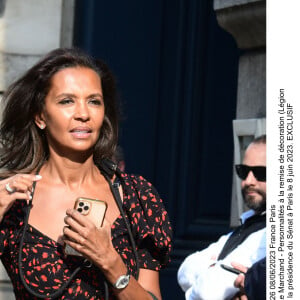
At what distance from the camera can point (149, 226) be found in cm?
358

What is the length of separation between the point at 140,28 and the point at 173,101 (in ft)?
1.67

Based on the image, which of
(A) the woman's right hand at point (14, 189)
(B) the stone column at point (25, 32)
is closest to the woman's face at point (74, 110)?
(A) the woman's right hand at point (14, 189)

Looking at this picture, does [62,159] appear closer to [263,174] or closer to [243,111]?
[263,174]

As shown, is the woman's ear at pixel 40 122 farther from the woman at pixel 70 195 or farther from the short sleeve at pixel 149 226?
the short sleeve at pixel 149 226

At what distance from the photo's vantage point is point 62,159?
143 inches

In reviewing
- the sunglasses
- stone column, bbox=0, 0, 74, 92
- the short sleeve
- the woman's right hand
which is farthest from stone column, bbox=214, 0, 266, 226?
the woman's right hand

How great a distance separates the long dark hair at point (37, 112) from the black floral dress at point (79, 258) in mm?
173

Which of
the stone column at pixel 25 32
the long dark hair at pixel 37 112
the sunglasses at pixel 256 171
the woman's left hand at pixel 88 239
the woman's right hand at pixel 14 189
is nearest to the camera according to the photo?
the woman's left hand at pixel 88 239

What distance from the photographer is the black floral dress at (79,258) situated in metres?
3.41

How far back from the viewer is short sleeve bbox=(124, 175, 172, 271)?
3.55m

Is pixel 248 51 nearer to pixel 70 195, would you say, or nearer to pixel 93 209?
pixel 70 195

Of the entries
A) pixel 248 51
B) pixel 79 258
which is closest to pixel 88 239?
pixel 79 258

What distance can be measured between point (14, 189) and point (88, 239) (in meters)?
0.34

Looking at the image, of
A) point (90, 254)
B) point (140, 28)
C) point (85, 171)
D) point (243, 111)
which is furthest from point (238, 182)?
point (90, 254)
